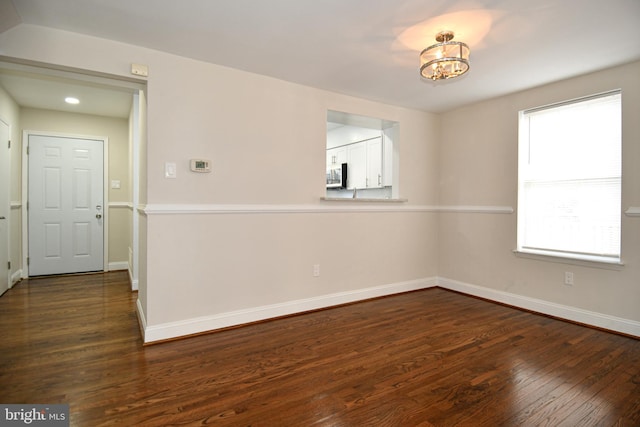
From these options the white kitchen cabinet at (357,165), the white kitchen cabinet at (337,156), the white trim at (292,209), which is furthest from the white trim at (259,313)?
the white kitchen cabinet at (337,156)

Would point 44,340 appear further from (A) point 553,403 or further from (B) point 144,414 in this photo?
(A) point 553,403

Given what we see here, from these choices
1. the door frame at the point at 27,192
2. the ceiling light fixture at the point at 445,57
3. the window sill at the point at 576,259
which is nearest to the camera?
the ceiling light fixture at the point at 445,57

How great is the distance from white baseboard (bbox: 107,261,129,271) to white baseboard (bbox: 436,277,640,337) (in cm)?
515

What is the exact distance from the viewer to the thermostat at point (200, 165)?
2.80 metres

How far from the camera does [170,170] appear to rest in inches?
107

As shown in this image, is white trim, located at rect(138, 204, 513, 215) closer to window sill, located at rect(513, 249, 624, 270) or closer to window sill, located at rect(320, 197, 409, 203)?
window sill, located at rect(320, 197, 409, 203)

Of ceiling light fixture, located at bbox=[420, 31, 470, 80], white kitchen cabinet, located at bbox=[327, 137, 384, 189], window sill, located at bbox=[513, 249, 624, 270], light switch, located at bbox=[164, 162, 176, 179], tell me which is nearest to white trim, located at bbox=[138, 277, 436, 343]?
light switch, located at bbox=[164, 162, 176, 179]

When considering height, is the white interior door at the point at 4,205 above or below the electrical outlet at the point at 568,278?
above

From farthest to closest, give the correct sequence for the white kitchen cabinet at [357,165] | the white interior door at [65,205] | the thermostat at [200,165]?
the white kitchen cabinet at [357,165], the white interior door at [65,205], the thermostat at [200,165]

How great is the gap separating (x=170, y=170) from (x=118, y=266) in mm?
3708

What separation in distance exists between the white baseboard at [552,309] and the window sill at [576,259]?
1.48 feet

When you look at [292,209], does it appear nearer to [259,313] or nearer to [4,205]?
[259,313]

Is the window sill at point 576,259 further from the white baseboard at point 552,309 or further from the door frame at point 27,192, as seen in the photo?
the door frame at point 27,192

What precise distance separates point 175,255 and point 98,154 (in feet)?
12.2
